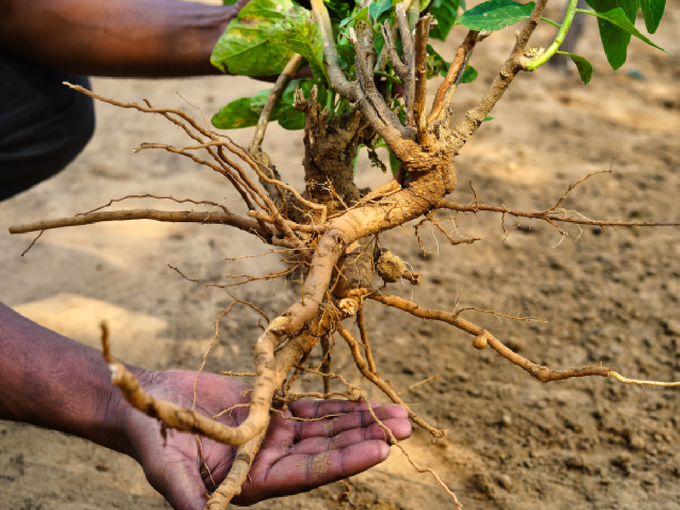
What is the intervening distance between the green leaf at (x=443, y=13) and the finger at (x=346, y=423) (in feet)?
3.30

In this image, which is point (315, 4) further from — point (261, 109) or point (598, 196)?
point (598, 196)

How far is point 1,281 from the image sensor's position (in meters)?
2.20

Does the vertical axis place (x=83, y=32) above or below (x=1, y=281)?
above

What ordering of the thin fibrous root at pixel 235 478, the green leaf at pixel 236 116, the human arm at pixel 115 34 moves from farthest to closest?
the human arm at pixel 115 34 → the green leaf at pixel 236 116 → the thin fibrous root at pixel 235 478

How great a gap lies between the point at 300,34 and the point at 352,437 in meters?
0.89

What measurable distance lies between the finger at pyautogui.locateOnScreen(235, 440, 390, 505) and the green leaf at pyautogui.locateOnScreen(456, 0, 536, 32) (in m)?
0.86

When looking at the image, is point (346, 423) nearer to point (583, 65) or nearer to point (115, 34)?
point (583, 65)

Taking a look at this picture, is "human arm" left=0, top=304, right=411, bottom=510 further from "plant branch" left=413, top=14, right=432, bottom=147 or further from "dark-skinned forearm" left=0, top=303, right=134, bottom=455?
"plant branch" left=413, top=14, right=432, bottom=147

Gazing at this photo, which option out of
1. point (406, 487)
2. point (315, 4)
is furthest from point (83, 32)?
point (406, 487)

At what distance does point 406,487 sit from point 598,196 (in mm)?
1969

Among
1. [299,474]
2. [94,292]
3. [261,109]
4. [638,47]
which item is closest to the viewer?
[299,474]

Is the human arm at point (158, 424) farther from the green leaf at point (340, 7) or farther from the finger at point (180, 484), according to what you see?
the green leaf at point (340, 7)

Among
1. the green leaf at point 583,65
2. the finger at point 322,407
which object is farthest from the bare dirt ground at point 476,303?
the green leaf at point 583,65

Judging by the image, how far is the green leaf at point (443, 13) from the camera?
56.3 inches
